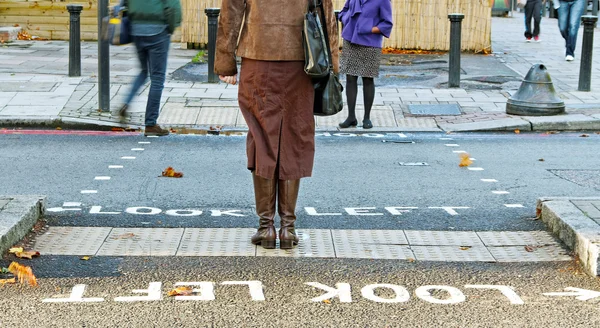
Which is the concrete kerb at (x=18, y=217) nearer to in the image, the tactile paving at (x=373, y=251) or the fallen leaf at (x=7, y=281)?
the fallen leaf at (x=7, y=281)

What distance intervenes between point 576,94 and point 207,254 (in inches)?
356

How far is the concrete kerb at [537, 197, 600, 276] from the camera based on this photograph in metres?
5.32

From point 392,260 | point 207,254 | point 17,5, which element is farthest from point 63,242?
point 17,5

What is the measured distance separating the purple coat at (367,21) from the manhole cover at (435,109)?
146 centimetres

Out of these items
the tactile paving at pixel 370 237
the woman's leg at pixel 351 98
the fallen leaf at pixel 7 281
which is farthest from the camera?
the woman's leg at pixel 351 98

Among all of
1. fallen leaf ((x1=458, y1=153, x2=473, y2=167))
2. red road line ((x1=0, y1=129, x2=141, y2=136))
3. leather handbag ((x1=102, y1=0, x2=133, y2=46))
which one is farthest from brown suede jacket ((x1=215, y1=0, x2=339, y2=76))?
red road line ((x1=0, y1=129, x2=141, y2=136))

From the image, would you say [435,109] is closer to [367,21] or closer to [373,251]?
[367,21]

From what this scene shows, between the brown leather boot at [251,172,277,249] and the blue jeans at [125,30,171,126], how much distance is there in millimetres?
4794

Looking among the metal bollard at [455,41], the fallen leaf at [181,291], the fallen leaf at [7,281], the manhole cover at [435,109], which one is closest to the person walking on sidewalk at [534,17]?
the metal bollard at [455,41]

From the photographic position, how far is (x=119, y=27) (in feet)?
33.7

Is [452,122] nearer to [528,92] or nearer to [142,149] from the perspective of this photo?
[528,92]

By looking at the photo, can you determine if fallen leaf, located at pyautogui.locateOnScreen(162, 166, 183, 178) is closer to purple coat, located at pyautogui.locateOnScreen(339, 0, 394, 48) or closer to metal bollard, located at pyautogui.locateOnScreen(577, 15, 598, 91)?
purple coat, located at pyautogui.locateOnScreen(339, 0, 394, 48)

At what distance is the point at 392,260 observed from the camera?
5.62m

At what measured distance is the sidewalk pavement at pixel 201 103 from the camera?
1141 cm
